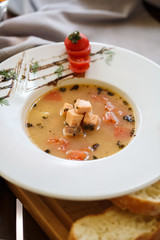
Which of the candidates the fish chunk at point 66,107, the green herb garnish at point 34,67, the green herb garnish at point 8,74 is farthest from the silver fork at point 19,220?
the green herb garnish at point 34,67

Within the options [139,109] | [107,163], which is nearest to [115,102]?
[139,109]

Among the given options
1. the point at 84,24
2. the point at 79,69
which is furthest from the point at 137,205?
the point at 84,24

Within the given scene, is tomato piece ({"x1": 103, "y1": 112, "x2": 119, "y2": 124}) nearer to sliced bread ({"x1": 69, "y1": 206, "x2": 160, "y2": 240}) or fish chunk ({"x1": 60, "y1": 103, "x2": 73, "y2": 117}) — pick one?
fish chunk ({"x1": 60, "y1": 103, "x2": 73, "y2": 117})

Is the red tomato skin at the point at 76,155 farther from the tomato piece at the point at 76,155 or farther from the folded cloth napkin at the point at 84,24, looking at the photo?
the folded cloth napkin at the point at 84,24

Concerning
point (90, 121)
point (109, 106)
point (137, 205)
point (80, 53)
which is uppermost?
point (80, 53)

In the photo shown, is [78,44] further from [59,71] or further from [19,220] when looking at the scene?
[19,220]

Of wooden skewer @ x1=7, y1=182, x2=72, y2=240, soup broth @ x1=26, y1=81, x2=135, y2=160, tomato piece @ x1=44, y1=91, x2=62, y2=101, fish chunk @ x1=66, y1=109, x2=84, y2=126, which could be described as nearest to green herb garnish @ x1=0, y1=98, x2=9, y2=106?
soup broth @ x1=26, y1=81, x2=135, y2=160

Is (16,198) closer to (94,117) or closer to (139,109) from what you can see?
(94,117)
